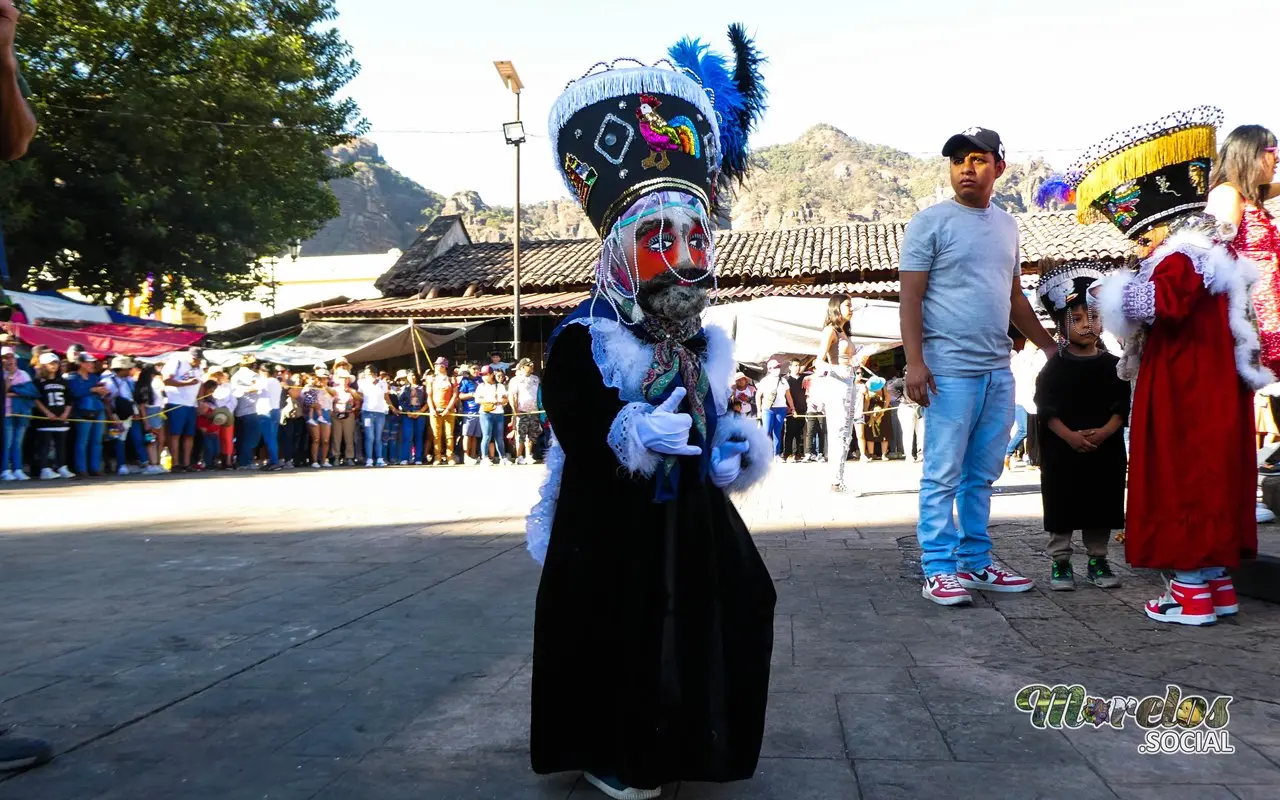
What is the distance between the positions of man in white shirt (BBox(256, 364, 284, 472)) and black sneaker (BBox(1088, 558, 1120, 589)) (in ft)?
46.5

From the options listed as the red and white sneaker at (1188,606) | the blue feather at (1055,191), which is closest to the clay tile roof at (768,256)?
the blue feather at (1055,191)

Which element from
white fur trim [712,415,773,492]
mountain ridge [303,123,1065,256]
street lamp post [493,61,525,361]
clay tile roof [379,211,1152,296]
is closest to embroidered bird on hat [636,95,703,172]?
white fur trim [712,415,773,492]

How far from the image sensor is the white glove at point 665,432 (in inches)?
95.7

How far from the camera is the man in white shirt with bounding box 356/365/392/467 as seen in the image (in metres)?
17.3

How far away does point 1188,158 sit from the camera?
440cm

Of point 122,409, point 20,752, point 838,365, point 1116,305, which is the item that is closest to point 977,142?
point 1116,305

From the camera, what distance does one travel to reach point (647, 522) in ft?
8.32

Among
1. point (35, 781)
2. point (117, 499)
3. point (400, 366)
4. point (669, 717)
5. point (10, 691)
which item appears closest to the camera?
point (669, 717)

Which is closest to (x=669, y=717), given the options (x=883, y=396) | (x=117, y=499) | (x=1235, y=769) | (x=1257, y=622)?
(x=1235, y=769)

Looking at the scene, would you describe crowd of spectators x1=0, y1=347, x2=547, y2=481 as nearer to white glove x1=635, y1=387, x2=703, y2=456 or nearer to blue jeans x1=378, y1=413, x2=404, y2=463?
blue jeans x1=378, y1=413, x2=404, y2=463

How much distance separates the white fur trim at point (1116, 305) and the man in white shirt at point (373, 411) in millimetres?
14704

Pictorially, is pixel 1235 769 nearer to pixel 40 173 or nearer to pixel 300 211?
pixel 40 173

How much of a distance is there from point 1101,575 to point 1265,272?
1.64 metres

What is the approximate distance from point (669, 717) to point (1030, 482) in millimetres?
10430
